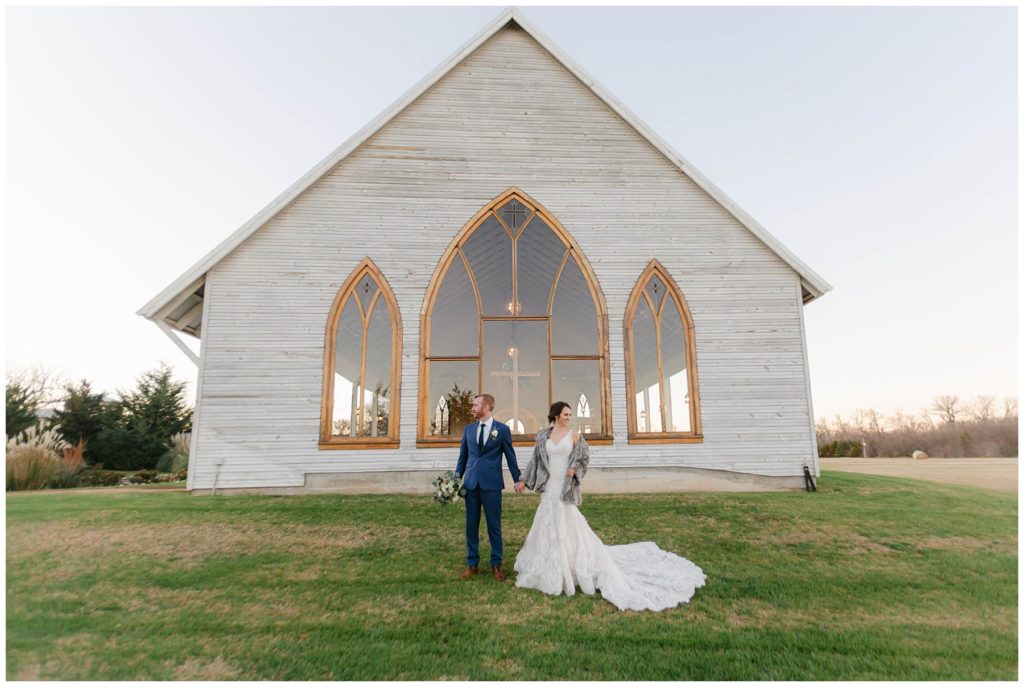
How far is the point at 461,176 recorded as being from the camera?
1130 centimetres

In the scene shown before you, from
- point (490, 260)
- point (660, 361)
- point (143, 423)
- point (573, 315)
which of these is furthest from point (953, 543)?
point (143, 423)

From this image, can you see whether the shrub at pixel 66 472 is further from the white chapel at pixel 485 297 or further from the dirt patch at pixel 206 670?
the dirt patch at pixel 206 670

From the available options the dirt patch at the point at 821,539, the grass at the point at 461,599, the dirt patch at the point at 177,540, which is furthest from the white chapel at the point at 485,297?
the dirt patch at the point at 821,539

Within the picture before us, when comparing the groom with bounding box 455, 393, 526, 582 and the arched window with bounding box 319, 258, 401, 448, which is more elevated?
the arched window with bounding box 319, 258, 401, 448

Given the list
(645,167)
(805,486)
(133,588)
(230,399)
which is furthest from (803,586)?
(230,399)

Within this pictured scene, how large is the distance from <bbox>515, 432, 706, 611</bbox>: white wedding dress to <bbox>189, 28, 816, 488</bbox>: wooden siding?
465 cm

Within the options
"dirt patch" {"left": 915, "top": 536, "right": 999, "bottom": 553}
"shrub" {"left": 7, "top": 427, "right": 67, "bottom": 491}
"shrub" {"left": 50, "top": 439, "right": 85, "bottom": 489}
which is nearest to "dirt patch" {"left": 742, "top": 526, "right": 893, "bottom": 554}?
"dirt patch" {"left": 915, "top": 536, "right": 999, "bottom": 553}

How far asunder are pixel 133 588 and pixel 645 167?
452 inches

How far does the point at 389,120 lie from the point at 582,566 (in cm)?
1011

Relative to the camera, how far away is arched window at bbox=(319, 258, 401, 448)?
1034 cm

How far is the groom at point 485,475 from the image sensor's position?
5.71m

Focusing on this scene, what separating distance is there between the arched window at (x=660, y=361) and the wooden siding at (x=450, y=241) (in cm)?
24

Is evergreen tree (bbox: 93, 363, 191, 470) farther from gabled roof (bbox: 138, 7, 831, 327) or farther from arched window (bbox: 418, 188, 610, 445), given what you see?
arched window (bbox: 418, 188, 610, 445)

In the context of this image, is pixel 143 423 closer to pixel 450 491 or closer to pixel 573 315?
pixel 573 315
